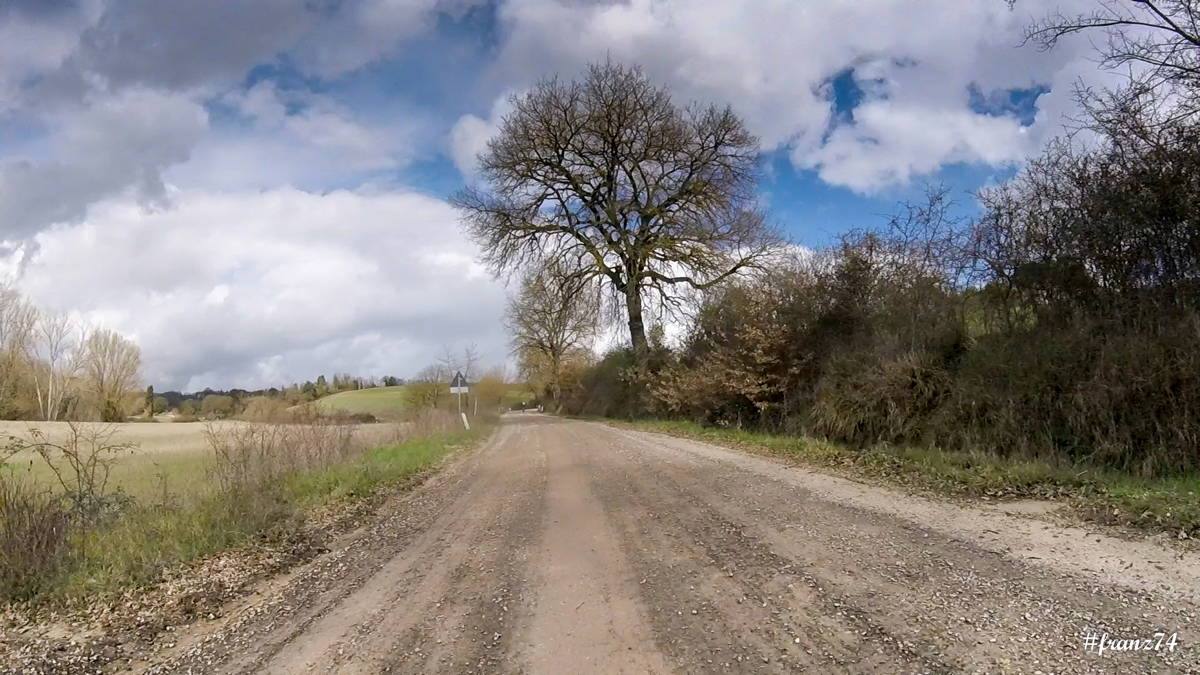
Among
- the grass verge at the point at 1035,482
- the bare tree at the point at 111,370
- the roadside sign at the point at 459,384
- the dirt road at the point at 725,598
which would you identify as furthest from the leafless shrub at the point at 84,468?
the bare tree at the point at 111,370

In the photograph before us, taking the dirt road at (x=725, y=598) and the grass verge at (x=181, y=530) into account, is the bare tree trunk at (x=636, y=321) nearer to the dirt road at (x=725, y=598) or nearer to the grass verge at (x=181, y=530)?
the grass verge at (x=181, y=530)

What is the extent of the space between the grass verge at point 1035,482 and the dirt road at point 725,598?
0.72m

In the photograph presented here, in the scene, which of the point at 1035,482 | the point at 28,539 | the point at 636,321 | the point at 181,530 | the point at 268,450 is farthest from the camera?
the point at 636,321

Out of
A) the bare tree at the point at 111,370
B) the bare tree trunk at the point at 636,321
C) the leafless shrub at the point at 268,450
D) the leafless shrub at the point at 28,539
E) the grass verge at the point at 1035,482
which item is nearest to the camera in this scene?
the leafless shrub at the point at 28,539

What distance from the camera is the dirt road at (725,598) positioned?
11.9 ft

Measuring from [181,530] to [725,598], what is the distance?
616 cm

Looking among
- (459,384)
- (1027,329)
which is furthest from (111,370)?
(1027,329)

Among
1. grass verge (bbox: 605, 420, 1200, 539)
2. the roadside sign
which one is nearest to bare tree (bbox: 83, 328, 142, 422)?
the roadside sign

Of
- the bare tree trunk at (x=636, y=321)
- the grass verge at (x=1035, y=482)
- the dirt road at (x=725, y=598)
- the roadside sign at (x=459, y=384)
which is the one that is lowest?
the dirt road at (x=725, y=598)

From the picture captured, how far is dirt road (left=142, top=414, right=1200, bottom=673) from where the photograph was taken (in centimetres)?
364

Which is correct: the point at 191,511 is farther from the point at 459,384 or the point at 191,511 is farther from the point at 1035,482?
the point at 459,384

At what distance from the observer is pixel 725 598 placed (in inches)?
177

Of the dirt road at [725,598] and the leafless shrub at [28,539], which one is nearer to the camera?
the dirt road at [725,598]

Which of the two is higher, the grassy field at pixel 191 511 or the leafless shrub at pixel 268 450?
the leafless shrub at pixel 268 450
